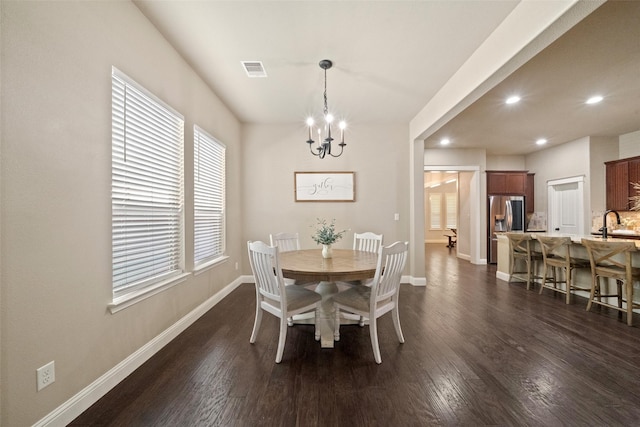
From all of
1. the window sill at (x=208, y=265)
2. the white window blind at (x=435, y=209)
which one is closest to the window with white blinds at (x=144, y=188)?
the window sill at (x=208, y=265)

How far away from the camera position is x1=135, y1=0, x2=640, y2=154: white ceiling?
2.15 m

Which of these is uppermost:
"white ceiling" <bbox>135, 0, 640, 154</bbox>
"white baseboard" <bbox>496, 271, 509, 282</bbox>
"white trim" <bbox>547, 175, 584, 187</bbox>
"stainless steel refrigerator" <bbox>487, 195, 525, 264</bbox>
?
"white ceiling" <bbox>135, 0, 640, 154</bbox>

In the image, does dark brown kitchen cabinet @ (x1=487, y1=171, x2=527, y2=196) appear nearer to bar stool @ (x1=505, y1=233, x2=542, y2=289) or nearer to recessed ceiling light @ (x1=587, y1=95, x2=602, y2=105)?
bar stool @ (x1=505, y1=233, x2=542, y2=289)

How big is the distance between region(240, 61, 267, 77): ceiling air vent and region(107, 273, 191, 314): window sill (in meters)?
2.26

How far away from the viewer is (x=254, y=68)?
2.96 m

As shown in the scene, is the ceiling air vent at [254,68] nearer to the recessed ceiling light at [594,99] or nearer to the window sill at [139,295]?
the window sill at [139,295]

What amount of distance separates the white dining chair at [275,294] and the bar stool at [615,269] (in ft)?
10.7

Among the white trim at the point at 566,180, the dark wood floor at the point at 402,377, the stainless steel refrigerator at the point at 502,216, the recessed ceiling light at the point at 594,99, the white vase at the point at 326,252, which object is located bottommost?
the dark wood floor at the point at 402,377

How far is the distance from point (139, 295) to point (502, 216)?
7.27 meters

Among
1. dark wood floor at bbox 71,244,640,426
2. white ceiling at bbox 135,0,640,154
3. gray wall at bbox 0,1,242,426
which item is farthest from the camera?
white ceiling at bbox 135,0,640,154

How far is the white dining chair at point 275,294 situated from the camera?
2182 millimetres

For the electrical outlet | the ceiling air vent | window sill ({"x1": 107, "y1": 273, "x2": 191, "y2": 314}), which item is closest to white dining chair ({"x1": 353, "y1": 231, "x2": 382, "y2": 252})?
window sill ({"x1": 107, "y1": 273, "x2": 191, "y2": 314})

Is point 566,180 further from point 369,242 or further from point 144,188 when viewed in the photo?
point 144,188

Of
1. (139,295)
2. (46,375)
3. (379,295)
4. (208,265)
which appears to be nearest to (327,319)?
(379,295)
